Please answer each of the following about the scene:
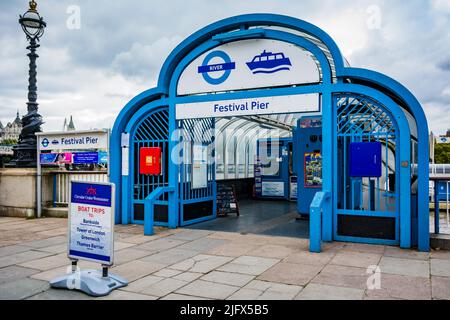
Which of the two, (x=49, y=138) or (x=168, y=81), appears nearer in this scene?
(x=168, y=81)

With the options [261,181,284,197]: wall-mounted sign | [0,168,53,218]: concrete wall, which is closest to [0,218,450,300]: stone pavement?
[0,168,53,218]: concrete wall

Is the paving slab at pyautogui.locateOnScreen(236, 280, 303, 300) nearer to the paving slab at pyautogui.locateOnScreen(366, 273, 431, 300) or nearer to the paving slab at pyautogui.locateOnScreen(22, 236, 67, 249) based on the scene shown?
the paving slab at pyautogui.locateOnScreen(366, 273, 431, 300)

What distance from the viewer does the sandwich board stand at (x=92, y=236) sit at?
4.84m

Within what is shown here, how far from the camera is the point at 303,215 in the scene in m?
10.5

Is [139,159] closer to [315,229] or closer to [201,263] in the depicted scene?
[201,263]

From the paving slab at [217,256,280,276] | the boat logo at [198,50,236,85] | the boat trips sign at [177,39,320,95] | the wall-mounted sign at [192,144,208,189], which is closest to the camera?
the paving slab at [217,256,280,276]

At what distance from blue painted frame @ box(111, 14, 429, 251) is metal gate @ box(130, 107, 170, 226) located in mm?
237

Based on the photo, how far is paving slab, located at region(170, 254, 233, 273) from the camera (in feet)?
18.9

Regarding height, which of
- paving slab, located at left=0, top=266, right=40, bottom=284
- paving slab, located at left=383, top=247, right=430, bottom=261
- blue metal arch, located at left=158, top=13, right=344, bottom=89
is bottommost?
paving slab, located at left=0, top=266, right=40, bottom=284

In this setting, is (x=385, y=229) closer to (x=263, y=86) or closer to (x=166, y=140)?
(x=263, y=86)

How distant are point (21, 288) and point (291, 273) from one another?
3.38m

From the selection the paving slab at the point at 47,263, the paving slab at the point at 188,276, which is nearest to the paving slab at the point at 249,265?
the paving slab at the point at 188,276
